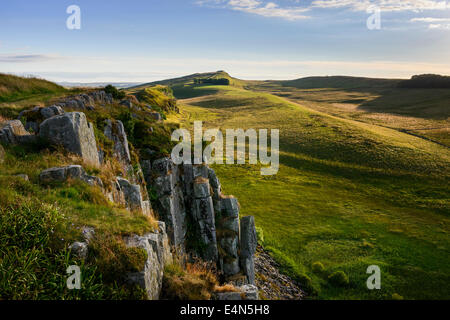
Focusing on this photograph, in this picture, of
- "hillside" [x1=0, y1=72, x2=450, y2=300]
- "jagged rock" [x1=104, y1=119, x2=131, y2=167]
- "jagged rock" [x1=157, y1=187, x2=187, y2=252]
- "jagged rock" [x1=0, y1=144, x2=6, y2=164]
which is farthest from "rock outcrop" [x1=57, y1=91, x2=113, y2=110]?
"jagged rock" [x1=157, y1=187, x2=187, y2=252]

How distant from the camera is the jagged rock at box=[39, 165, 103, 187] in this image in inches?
442

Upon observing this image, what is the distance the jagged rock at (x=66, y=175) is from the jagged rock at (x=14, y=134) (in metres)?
4.05

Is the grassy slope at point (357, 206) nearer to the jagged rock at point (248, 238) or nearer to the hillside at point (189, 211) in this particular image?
the hillside at point (189, 211)

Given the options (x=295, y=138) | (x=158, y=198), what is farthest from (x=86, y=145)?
(x=295, y=138)

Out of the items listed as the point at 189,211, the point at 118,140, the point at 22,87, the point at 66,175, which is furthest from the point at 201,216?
the point at 22,87

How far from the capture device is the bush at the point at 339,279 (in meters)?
30.5

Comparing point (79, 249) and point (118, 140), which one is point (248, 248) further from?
point (79, 249)

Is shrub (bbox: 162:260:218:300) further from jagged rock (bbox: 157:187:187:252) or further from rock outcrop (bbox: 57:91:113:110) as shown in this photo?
rock outcrop (bbox: 57:91:113:110)

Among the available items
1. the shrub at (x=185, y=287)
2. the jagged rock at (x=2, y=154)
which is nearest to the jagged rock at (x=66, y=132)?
the jagged rock at (x=2, y=154)

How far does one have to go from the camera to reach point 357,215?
49.2m

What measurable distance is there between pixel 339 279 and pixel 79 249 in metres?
32.0

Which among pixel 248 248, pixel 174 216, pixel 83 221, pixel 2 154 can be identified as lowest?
pixel 248 248

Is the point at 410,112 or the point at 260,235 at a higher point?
the point at 410,112

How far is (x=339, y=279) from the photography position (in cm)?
3070
